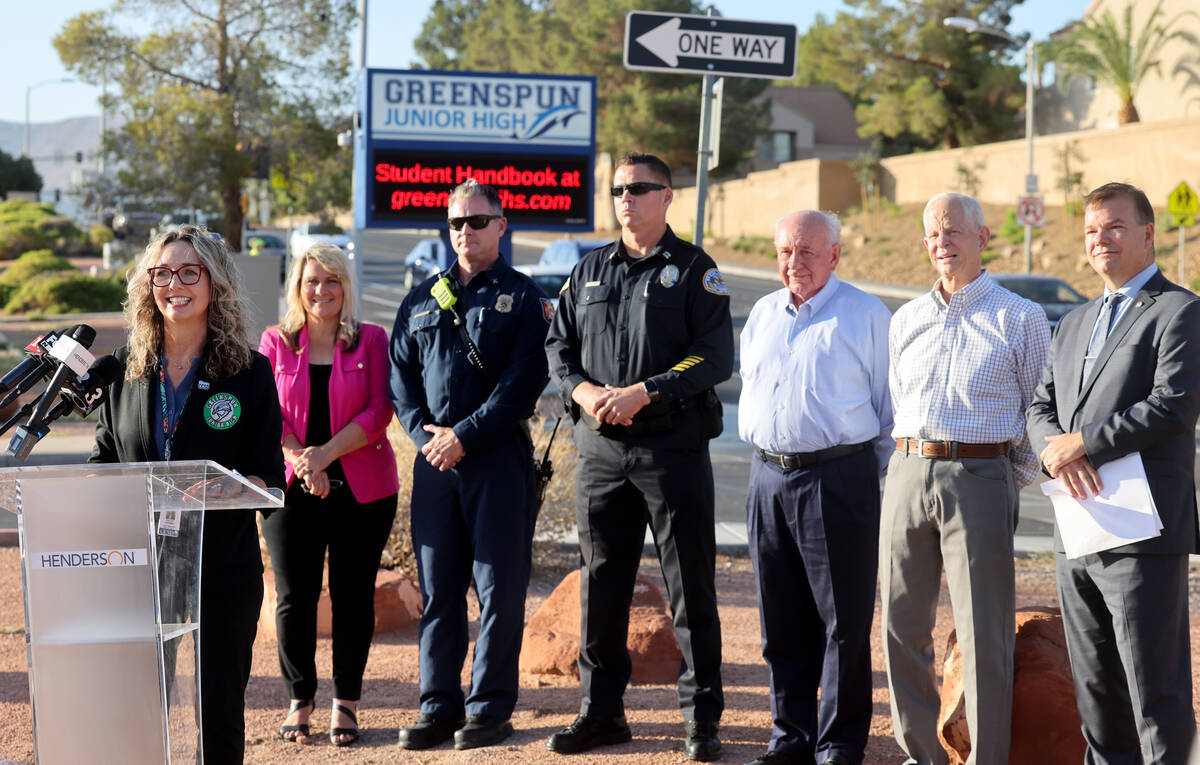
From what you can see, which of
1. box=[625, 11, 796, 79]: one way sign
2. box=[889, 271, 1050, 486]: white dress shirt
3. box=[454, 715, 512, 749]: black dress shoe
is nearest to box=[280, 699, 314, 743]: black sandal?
box=[454, 715, 512, 749]: black dress shoe

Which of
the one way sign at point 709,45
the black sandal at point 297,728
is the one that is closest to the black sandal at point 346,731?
the black sandal at point 297,728

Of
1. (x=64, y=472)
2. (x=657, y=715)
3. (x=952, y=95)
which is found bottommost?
(x=657, y=715)

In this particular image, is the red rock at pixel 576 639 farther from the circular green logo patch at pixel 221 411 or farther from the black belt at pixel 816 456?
the circular green logo patch at pixel 221 411

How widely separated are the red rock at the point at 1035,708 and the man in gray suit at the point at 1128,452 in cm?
23

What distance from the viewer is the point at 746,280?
133 ft

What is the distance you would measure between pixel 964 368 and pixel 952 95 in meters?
49.4

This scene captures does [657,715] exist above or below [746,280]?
below

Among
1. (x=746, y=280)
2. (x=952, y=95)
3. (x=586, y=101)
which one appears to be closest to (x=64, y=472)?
(x=586, y=101)

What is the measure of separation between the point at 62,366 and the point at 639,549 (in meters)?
2.64

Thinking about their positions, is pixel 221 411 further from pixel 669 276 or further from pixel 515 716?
pixel 515 716

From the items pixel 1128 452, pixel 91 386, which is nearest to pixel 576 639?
pixel 1128 452

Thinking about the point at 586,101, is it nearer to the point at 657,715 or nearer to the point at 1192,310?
the point at 657,715

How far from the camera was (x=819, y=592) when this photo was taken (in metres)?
4.61

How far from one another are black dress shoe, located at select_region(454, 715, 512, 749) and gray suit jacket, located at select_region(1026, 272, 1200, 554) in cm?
225
